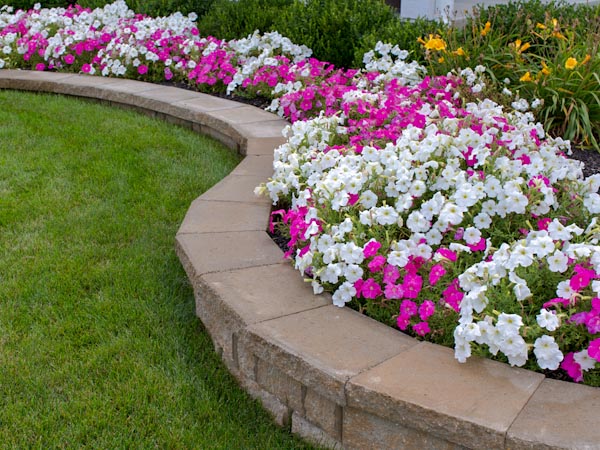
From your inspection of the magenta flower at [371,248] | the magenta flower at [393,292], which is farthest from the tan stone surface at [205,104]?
the magenta flower at [393,292]

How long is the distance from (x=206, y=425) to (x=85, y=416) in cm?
40

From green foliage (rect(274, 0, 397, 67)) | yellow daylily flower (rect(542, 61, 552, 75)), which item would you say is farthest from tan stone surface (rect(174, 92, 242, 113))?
yellow daylily flower (rect(542, 61, 552, 75))

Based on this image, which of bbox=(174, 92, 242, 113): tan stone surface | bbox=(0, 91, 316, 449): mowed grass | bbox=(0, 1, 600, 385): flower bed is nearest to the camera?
bbox=(0, 1, 600, 385): flower bed

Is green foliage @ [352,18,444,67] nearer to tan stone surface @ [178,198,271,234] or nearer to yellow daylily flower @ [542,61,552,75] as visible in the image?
yellow daylily flower @ [542,61,552,75]

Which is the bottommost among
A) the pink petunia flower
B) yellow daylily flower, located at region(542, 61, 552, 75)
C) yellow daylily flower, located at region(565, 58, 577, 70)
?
the pink petunia flower

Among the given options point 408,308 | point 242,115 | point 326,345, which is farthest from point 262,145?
point 326,345

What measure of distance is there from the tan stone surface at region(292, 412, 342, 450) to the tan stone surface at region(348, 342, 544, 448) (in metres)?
0.23

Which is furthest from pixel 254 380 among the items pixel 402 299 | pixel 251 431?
pixel 402 299

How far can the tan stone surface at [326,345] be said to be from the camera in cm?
211

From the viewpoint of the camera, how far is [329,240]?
105 inches

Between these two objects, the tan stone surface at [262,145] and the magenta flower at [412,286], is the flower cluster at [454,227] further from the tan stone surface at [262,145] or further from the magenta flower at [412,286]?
the tan stone surface at [262,145]

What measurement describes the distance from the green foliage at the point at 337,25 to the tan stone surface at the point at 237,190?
8.07 ft

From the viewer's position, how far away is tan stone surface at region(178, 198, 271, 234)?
3209mm

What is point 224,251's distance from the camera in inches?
116
